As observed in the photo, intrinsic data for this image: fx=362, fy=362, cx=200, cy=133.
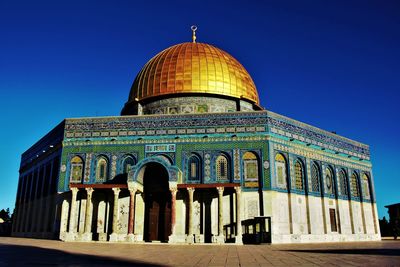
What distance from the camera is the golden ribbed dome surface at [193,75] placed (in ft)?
80.0

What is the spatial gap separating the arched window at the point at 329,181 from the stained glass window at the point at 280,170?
3.79 m

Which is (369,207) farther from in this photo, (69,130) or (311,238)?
(69,130)

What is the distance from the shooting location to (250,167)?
2025 centimetres

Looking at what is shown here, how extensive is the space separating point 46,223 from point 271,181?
1410 cm

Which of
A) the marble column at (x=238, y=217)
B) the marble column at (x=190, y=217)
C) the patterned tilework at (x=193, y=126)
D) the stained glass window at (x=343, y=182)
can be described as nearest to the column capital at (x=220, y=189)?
the marble column at (x=238, y=217)

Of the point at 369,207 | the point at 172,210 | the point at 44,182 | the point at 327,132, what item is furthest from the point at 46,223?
the point at 369,207

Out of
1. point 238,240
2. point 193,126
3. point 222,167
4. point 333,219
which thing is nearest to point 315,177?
point 333,219

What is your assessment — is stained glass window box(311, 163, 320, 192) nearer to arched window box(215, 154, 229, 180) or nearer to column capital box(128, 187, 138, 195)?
arched window box(215, 154, 229, 180)

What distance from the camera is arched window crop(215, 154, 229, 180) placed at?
2030cm

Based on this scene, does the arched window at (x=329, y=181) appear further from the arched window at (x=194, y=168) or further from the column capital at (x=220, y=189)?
the arched window at (x=194, y=168)

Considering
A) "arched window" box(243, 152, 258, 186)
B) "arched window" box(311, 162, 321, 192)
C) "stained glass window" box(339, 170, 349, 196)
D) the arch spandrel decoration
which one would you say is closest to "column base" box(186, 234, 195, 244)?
the arch spandrel decoration

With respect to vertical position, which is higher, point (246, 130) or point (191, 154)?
point (246, 130)

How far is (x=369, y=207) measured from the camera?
82.0ft

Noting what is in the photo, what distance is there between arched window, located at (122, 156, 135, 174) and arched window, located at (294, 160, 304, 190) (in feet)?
31.4
